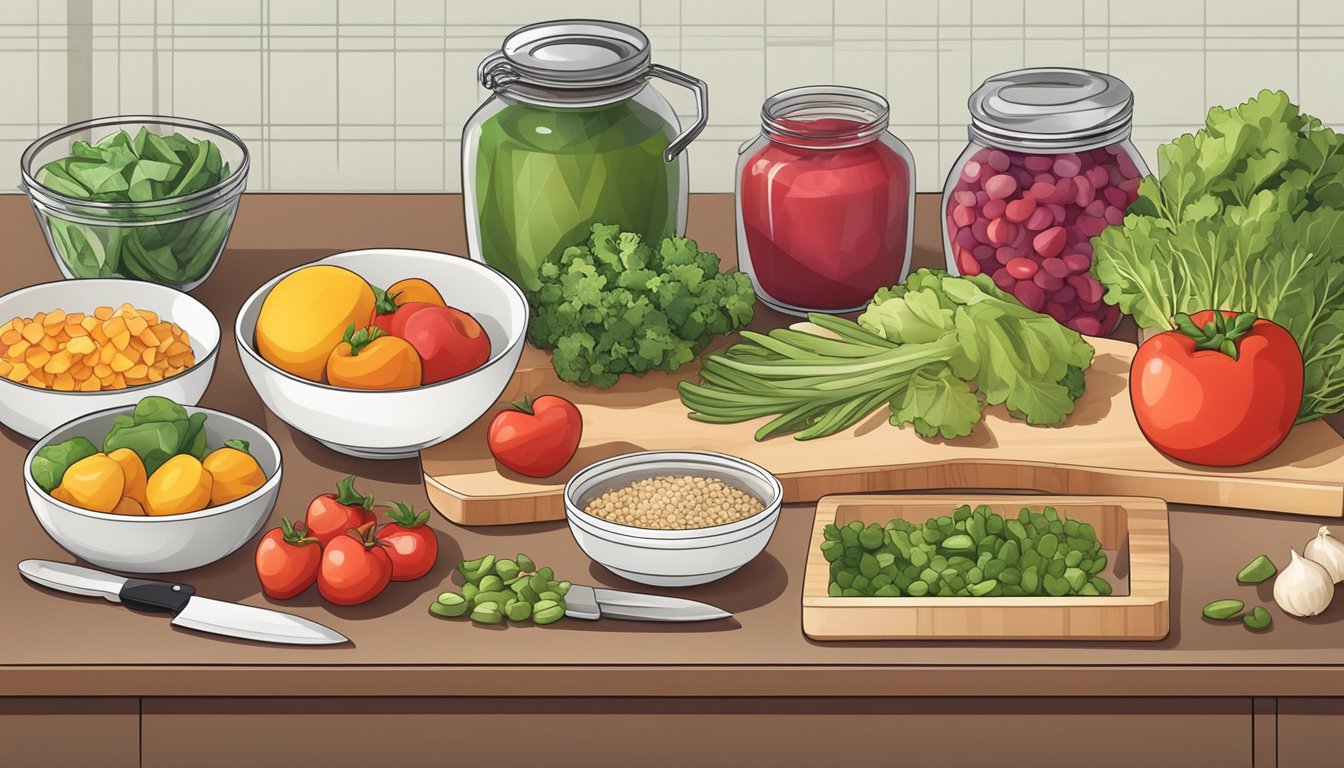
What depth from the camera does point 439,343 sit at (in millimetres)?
1947

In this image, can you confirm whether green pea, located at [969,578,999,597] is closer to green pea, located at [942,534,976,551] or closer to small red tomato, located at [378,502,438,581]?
green pea, located at [942,534,976,551]

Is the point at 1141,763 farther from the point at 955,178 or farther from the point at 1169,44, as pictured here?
the point at 1169,44

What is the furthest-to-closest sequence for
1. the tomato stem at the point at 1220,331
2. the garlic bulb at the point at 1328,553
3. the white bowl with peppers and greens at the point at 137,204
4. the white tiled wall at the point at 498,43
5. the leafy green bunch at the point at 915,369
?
the white tiled wall at the point at 498,43 → the white bowl with peppers and greens at the point at 137,204 → the leafy green bunch at the point at 915,369 → the tomato stem at the point at 1220,331 → the garlic bulb at the point at 1328,553

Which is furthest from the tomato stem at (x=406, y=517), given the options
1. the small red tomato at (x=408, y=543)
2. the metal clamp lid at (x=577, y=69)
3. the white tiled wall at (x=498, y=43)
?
the white tiled wall at (x=498, y=43)

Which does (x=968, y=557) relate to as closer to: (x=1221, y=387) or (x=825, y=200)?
(x=1221, y=387)

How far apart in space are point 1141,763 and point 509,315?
88 cm

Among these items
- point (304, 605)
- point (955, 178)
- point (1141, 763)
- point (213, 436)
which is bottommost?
point (1141, 763)

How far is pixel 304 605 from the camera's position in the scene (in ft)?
5.69

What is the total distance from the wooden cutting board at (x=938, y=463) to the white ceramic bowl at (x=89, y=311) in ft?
0.93

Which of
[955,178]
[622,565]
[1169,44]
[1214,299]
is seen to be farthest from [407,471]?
[1169,44]

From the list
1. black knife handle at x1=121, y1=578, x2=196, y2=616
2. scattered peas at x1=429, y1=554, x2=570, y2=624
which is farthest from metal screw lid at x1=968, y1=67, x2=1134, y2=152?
black knife handle at x1=121, y1=578, x2=196, y2=616

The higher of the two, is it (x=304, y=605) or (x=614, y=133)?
(x=614, y=133)

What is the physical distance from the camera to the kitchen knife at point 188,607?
1.67m

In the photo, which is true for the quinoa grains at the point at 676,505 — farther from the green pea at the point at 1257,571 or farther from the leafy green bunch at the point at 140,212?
the leafy green bunch at the point at 140,212
